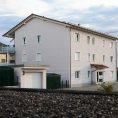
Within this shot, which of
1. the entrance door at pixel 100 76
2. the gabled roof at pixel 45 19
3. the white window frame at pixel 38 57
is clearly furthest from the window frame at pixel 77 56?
the entrance door at pixel 100 76

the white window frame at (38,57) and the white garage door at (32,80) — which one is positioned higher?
the white window frame at (38,57)

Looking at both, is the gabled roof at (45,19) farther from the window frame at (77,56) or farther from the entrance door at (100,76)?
the entrance door at (100,76)

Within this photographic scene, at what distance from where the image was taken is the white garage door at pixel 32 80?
149 feet

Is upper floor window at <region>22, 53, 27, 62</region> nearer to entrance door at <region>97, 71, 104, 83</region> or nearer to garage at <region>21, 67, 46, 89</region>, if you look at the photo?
entrance door at <region>97, 71, 104, 83</region>

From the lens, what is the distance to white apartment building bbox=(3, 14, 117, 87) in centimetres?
5331

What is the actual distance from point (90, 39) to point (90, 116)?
46275mm

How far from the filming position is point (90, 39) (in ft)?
194

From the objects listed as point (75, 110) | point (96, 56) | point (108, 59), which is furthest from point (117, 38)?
point (75, 110)

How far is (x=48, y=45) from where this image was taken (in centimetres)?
5503

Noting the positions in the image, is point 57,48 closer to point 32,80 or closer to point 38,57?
point 38,57

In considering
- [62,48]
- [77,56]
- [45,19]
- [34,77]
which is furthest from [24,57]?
[34,77]

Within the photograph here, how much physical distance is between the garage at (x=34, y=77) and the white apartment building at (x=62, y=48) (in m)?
6.80

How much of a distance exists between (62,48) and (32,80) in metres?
8.88

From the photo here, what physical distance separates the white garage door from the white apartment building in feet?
23.2
